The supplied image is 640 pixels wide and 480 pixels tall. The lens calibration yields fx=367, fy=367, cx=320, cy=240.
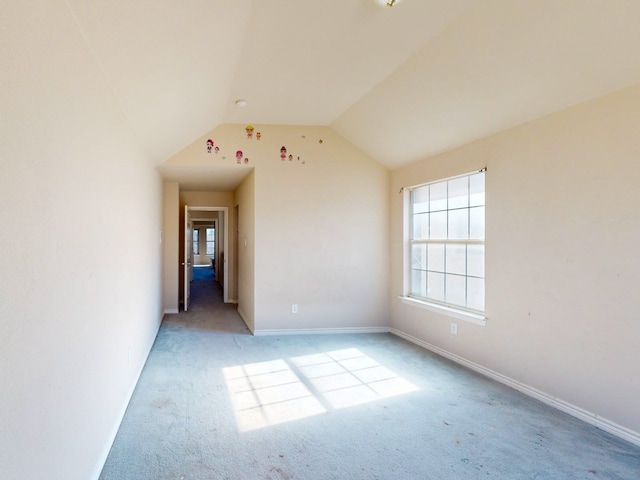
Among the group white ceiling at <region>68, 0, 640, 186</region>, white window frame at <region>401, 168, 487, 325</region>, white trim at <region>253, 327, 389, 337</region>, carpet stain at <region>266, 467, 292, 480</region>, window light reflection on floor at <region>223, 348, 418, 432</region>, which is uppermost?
white ceiling at <region>68, 0, 640, 186</region>

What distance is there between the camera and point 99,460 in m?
2.05

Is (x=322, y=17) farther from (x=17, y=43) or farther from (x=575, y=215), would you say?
(x=575, y=215)

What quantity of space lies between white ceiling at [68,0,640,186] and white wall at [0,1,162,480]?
370 mm

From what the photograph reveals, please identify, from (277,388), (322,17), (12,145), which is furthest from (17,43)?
(277,388)

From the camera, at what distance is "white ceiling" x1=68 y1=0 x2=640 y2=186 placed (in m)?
2.17

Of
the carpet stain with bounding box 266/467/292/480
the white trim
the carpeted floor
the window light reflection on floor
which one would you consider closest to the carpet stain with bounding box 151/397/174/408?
the carpeted floor

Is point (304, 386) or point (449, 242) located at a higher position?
point (449, 242)

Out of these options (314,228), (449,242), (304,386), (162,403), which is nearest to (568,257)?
(449,242)

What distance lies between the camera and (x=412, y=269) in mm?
4988

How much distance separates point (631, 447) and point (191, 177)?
5.75 metres

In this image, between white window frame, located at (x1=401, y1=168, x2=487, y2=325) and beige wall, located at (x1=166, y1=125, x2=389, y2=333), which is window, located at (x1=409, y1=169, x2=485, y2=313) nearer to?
white window frame, located at (x1=401, y1=168, x2=487, y2=325)

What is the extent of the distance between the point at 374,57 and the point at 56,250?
2.80 metres

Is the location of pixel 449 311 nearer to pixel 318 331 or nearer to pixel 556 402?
pixel 556 402

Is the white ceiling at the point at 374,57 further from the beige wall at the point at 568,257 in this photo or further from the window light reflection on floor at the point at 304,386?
the window light reflection on floor at the point at 304,386
